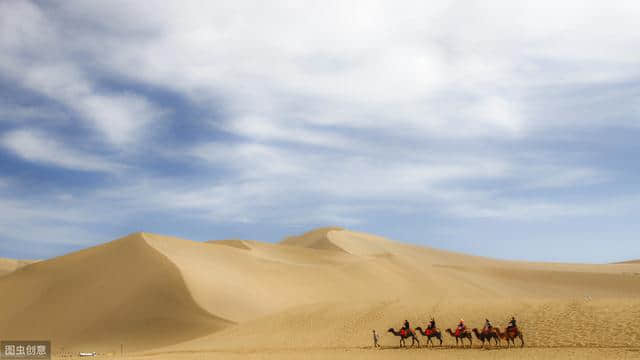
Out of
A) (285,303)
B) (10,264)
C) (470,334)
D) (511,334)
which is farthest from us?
(10,264)

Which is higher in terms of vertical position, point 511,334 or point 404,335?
point 404,335

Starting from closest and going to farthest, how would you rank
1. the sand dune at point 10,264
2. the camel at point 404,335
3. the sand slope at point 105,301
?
the camel at point 404,335
the sand slope at point 105,301
the sand dune at point 10,264

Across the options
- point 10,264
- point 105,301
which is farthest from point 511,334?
point 10,264

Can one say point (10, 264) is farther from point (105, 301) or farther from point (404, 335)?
point (404, 335)

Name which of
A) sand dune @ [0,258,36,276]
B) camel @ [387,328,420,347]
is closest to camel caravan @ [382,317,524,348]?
camel @ [387,328,420,347]

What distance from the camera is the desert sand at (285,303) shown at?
112 ft

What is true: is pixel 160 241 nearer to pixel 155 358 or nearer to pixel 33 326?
pixel 33 326

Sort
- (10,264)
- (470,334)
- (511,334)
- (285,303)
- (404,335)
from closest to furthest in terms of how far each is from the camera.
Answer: (511,334) < (470,334) < (404,335) < (285,303) < (10,264)

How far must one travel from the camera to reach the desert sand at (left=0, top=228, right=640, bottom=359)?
34.1m

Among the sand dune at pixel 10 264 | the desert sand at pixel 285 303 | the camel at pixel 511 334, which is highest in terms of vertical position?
the sand dune at pixel 10 264

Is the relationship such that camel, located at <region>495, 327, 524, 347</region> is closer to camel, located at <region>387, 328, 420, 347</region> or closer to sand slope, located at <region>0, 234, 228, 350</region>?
camel, located at <region>387, 328, 420, 347</region>

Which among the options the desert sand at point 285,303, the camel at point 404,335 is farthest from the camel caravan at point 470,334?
the desert sand at point 285,303

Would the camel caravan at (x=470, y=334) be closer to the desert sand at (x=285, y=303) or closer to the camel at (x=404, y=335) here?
the camel at (x=404, y=335)

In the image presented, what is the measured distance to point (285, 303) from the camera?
179ft
